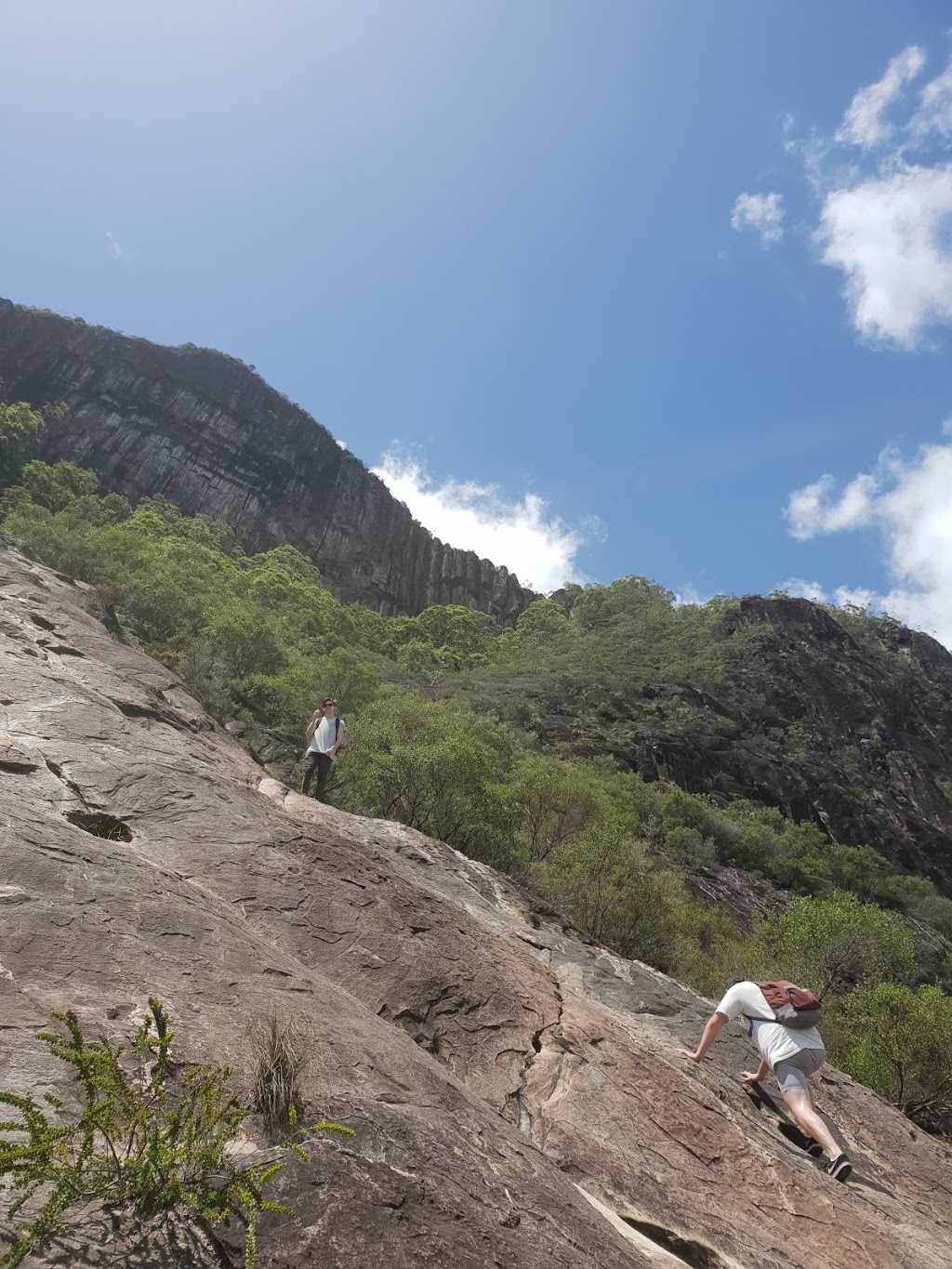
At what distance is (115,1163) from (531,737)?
50154mm

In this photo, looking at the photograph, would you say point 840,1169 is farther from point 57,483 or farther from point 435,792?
Result: point 57,483

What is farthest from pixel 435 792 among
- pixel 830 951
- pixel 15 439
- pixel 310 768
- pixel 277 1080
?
pixel 15 439

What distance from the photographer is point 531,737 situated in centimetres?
5244

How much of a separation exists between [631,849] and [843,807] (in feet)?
184

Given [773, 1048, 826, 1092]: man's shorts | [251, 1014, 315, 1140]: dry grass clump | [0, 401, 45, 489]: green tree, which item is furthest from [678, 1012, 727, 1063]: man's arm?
[0, 401, 45, 489]: green tree

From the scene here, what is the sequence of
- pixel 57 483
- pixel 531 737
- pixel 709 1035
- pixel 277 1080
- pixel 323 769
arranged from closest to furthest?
pixel 277 1080, pixel 709 1035, pixel 323 769, pixel 531 737, pixel 57 483

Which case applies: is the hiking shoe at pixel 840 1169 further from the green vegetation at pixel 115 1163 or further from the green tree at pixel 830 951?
the green tree at pixel 830 951

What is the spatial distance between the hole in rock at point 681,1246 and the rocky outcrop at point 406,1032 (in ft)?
0.06

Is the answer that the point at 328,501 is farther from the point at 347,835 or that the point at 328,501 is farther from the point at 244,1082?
the point at 244,1082

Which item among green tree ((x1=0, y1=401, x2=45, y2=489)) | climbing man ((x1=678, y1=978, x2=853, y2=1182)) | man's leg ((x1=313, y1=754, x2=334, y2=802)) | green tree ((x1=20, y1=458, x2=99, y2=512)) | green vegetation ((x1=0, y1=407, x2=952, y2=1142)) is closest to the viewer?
climbing man ((x1=678, y1=978, x2=853, y2=1182))

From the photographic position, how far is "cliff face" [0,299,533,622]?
86.9m

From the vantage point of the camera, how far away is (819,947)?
25594 millimetres

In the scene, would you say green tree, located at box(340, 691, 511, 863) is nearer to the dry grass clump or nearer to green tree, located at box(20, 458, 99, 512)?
the dry grass clump

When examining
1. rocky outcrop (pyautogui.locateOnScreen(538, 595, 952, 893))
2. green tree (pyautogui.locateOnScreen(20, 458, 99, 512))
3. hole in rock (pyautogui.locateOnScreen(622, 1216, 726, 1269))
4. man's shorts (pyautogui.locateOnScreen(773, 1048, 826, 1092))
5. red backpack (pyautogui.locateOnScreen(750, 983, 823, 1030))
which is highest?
rocky outcrop (pyautogui.locateOnScreen(538, 595, 952, 893))
